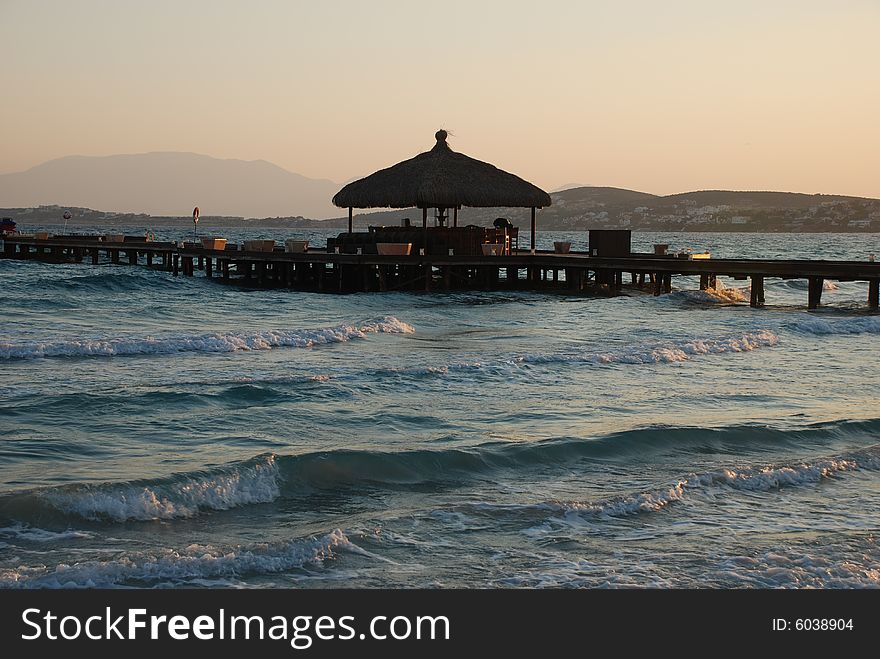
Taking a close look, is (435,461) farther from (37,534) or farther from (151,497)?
(37,534)

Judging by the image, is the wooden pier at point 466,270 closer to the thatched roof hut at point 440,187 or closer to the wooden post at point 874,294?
the wooden post at point 874,294

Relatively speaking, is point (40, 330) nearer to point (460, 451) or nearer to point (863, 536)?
point (460, 451)

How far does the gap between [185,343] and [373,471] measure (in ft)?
34.1

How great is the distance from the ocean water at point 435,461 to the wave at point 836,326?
2.47m

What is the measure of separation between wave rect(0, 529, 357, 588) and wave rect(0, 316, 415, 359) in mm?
11302

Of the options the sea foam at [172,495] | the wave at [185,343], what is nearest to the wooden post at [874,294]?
the wave at [185,343]

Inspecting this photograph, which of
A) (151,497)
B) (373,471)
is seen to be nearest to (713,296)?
(373,471)

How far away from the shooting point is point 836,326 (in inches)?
947

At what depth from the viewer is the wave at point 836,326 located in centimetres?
2359

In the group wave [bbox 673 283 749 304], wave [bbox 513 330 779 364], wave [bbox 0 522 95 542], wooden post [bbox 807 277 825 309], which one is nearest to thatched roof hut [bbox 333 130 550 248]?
wave [bbox 673 283 749 304]

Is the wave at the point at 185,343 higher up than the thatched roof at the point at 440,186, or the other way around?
the thatched roof at the point at 440,186

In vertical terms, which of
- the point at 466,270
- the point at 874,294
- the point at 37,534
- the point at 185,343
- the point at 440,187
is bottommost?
the point at 37,534

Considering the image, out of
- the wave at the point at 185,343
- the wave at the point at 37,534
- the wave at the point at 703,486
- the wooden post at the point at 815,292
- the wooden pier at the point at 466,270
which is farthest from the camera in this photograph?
the wooden pier at the point at 466,270

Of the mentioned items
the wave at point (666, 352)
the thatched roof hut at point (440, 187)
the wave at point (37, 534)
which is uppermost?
the thatched roof hut at point (440, 187)
